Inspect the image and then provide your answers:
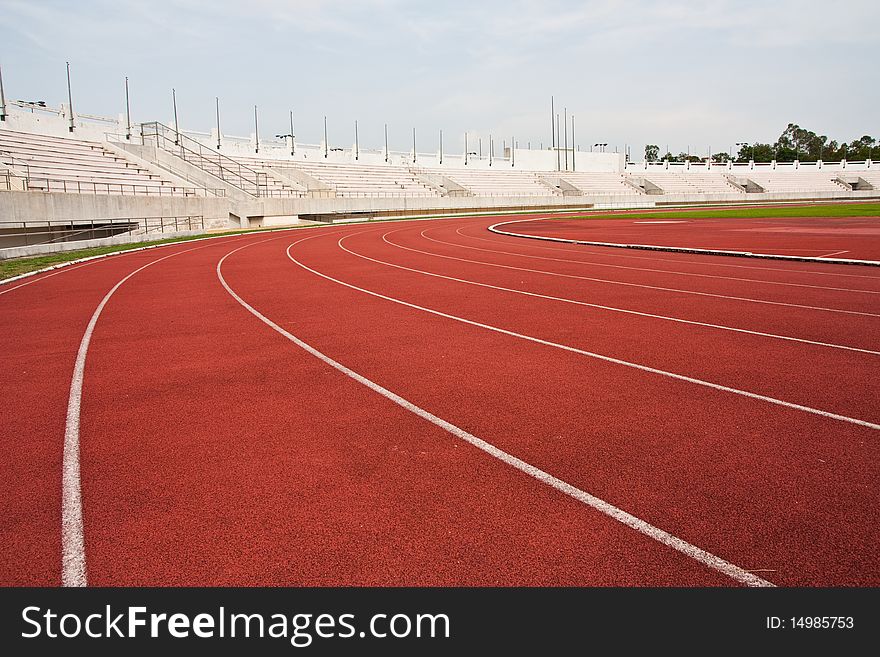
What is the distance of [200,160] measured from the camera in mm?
44000

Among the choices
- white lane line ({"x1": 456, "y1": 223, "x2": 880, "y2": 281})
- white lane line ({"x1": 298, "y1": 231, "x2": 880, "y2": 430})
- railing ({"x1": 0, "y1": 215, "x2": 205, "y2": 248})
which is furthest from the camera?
railing ({"x1": 0, "y1": 215, "x2": 205, "y2": 248})

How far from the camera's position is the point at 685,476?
14.3 ft

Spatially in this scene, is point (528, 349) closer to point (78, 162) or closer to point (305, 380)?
point (305, 380)

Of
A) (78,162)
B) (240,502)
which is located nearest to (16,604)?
(240,502)

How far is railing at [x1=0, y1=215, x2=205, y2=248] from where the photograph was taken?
23750 millimetres

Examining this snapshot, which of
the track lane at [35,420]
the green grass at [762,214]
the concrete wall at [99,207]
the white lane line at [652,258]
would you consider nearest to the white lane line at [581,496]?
the track lane at [35,420]

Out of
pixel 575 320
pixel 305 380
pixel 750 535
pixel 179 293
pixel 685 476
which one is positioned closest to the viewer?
pixel 750 535

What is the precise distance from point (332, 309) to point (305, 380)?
427 cm

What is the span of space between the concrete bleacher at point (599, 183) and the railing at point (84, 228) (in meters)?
49.2

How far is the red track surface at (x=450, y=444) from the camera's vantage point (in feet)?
11.4

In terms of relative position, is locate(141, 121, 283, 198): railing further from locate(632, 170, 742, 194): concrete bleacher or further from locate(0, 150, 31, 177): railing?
locate(632, 170, 742, 194): concrete bleacher

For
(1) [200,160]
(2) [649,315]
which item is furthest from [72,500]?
(1) [200,160]

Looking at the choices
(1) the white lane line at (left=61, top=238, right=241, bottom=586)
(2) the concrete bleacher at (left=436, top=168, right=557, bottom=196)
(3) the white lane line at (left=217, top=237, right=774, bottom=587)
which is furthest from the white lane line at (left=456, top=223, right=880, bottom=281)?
(2) the concrete bleacher at (left=436, top=168, right=557, bottom=196)

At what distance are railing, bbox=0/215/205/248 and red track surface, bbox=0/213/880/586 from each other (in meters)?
15.8
